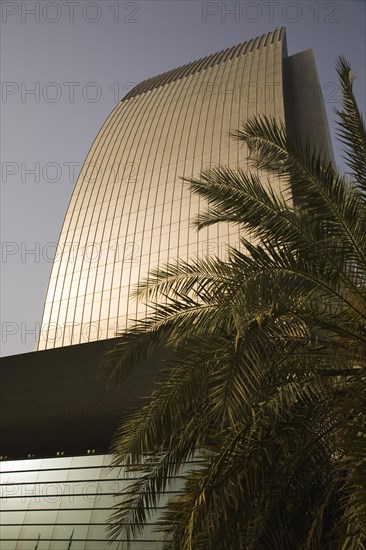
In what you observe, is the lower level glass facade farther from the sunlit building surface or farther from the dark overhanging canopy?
the dark overhanging canopy

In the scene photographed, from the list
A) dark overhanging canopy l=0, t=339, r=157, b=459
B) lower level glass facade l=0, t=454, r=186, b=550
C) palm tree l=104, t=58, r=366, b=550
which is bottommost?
lower level glass facade l=0, t=454, r=186, b=550

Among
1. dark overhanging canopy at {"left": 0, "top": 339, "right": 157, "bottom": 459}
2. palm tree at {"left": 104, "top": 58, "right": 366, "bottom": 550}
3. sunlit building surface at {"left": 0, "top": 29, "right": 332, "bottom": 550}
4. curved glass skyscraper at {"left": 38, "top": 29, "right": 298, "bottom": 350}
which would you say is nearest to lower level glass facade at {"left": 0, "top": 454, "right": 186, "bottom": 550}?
sunlit building surface at {"left": 0, "top": 29, "right": 332, "bottom": 550}

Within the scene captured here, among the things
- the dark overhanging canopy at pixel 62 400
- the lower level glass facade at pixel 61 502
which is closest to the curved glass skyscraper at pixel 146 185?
the dark overhanging canopy at pixel 62 400

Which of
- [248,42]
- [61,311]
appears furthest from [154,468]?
[248,42]

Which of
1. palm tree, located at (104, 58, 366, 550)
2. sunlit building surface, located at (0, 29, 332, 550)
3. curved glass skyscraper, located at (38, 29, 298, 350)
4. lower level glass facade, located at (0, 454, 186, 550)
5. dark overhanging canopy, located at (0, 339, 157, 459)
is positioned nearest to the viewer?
palm tree, located at (104, 58, 366, 550)

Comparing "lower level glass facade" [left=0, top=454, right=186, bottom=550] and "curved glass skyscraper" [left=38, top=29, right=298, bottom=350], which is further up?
"curved glass skyscraper" [left=38, top=29, right=298, bottom=350]

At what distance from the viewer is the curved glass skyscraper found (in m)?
25.5

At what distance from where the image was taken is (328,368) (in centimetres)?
722

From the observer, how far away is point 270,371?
744cm

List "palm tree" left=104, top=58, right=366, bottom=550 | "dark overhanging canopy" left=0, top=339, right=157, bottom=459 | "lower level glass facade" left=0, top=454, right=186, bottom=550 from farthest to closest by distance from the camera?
"dark overhanging canopy" left=0, top=339, right=157, bottom=459 < "lower level glass facade" left=0, top=454, right=186, bottom=550 < "palm tree" left=104, top=58, right=366, bottom=550

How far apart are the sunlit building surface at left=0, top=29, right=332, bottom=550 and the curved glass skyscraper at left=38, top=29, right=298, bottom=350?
74 millimetres

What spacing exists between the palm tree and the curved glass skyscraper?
15.7 m

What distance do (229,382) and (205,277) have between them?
6.99 feet

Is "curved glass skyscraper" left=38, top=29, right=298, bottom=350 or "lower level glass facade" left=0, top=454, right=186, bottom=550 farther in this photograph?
"curved glass skyscraper" left=38, top=29, right=298, bottom=350
